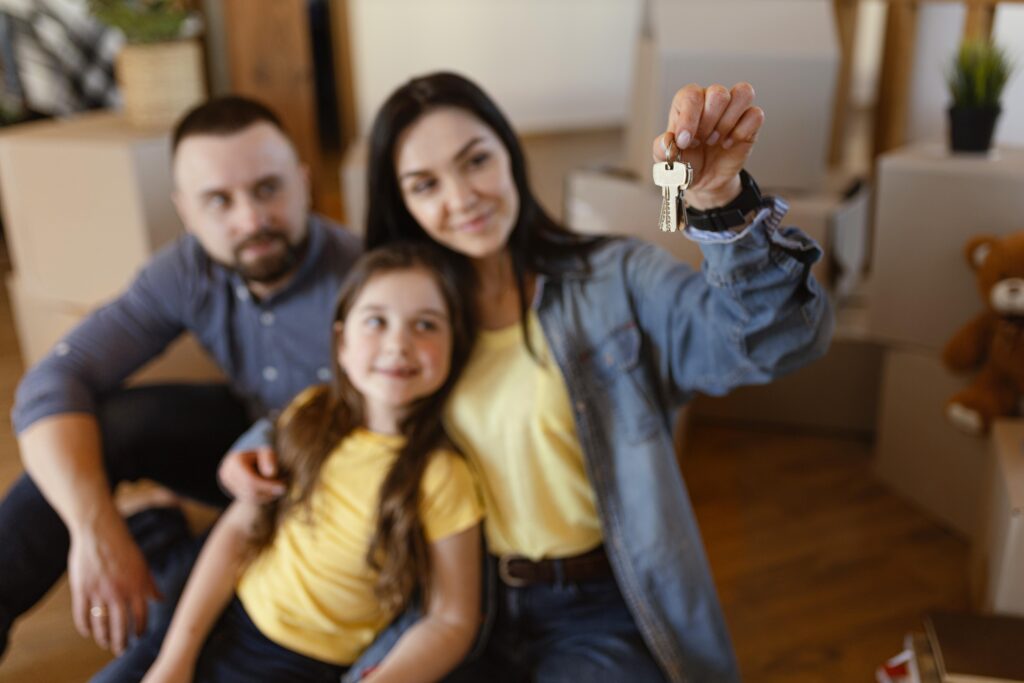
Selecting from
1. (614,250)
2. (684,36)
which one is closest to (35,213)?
(614,250)

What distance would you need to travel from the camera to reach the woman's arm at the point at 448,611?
3.26 ft

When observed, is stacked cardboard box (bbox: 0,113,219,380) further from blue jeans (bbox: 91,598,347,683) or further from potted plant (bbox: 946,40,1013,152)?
potted plant (bbox: 946,40,1013,152)

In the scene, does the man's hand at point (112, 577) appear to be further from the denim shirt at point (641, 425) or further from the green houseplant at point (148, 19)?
the green houseplant at point (148, 19)

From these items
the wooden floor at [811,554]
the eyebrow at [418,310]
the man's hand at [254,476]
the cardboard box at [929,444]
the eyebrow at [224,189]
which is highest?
the eyebrow at [224,189]

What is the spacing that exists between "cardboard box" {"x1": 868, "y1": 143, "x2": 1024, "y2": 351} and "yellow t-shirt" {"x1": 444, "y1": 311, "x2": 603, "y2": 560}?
28.5 inches

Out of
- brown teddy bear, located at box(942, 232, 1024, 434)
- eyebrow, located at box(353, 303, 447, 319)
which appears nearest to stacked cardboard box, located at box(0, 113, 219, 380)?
eyebrow, located at box(353, 303, 447, 319)

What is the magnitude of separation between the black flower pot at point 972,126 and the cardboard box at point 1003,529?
0.41 metres

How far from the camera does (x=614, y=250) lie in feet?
3.47

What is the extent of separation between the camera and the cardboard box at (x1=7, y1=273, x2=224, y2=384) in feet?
2.67

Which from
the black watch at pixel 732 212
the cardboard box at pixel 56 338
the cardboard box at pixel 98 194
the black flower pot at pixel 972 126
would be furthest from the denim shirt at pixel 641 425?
the cardboard box at pixel 98 194

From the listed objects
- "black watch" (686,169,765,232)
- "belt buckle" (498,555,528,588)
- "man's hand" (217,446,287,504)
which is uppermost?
"black watch" (686,169,765,232)

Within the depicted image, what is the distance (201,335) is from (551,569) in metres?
0.57

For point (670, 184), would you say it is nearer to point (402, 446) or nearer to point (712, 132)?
point (712, 132)

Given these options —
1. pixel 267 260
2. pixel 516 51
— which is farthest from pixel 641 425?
pixel 516 51
